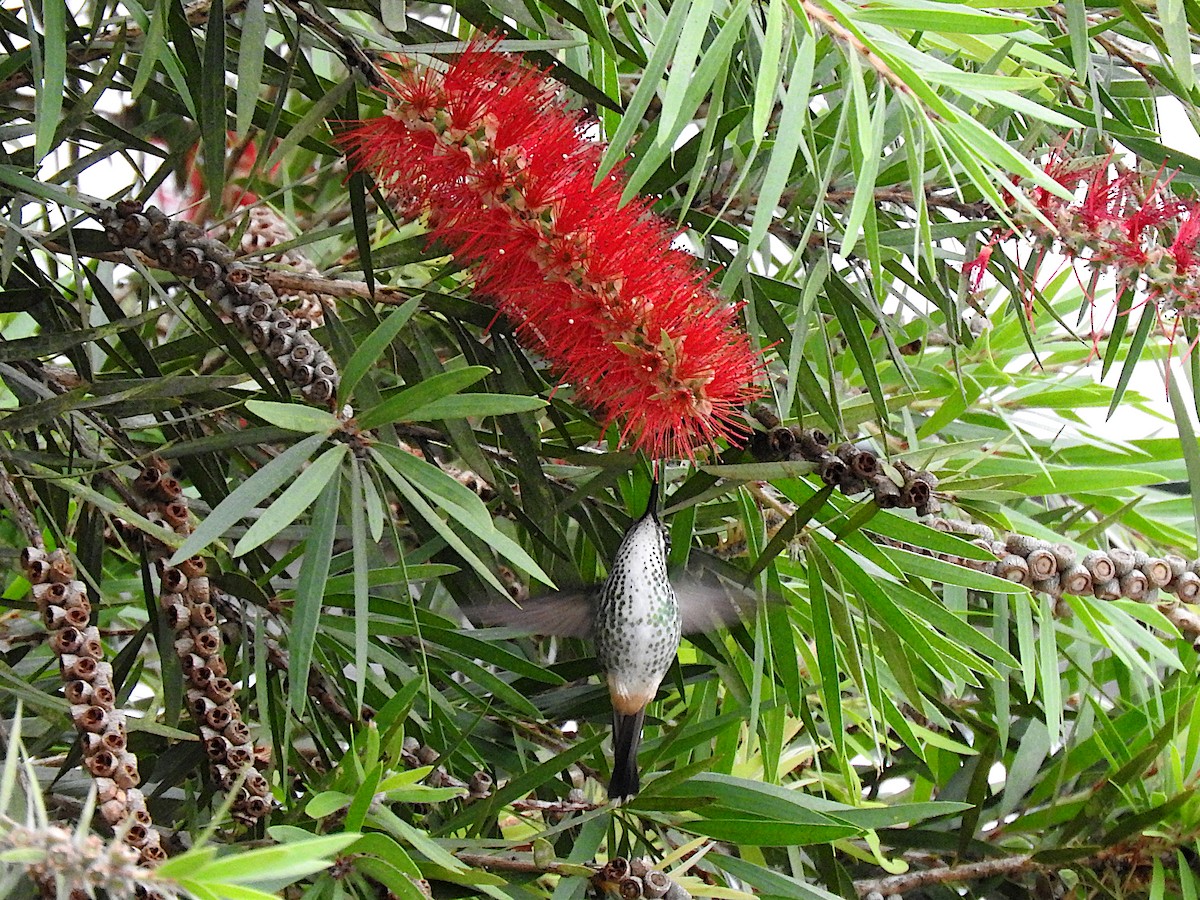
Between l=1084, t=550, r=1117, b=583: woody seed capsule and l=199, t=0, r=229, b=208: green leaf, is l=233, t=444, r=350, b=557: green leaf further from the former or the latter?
l=1084, t=550, r=1117, b=583: woody seed capsule

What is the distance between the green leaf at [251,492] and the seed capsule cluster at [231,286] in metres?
0.05

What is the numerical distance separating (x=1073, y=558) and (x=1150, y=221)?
0.44ft

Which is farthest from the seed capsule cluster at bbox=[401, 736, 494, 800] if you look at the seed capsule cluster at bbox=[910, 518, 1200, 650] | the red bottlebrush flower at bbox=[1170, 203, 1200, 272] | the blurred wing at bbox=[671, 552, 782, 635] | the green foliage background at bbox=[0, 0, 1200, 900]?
the red bottlebrush flower at bbox=[1170, 203, 1200, 272]

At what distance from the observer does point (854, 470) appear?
497 mm

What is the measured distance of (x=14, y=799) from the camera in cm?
41

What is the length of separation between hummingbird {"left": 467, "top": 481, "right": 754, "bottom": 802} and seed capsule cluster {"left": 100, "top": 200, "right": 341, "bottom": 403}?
130 millimetres

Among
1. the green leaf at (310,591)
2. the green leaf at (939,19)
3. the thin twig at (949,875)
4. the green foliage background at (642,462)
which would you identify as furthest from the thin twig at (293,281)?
the thin twig at (949,875)

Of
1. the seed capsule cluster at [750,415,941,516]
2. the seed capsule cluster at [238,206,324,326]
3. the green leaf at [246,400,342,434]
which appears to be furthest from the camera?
the seed capsule cluster at [238,206,324,326]

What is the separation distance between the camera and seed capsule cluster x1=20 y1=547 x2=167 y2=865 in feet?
1.36

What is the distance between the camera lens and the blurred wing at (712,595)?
56 centimetres

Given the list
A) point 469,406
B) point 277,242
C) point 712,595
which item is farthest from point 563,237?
point 277,242

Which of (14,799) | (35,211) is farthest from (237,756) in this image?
(35,211)

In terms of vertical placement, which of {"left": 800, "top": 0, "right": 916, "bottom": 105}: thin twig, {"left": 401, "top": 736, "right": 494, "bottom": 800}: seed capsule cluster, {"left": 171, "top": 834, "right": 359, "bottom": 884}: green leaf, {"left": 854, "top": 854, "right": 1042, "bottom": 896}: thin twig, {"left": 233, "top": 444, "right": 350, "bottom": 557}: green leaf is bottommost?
{"left": 854, "top": 854, "right": 1042, "bottom": 896}: thin twig

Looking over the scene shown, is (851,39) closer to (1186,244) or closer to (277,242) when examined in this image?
(1186,244)
